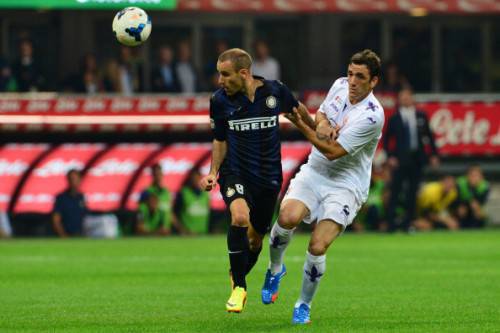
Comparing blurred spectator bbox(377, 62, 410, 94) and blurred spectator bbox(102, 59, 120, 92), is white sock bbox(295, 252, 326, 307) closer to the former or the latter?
blurred spectator bbox(102, 59, 120, 92)

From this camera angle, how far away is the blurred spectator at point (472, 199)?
25.1m

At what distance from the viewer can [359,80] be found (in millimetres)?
10938

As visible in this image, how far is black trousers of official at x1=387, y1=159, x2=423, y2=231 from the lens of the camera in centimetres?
2327

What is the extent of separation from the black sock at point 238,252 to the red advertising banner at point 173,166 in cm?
1257

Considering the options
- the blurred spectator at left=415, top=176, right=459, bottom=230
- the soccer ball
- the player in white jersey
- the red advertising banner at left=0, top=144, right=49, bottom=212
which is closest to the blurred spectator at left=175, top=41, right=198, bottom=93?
the red advertising banner at left=0, top=144, right=49, bottom=212

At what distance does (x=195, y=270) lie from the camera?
16.4 metres

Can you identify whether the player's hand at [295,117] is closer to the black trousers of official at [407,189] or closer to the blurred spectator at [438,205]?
the black trousers of official at [407,189]

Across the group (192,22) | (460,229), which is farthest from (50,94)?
(460,229)

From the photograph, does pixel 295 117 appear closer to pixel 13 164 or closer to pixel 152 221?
pixel 152 221

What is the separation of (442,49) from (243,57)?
2045 centimetres

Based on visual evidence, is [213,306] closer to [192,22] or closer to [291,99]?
[291,99]

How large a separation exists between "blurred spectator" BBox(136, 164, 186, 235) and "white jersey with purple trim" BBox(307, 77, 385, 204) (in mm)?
12042

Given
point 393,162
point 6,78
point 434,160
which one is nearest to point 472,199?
point 393,162

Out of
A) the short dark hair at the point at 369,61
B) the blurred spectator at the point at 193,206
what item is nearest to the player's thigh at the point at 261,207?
the short dark hair at the point at 369,61
